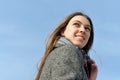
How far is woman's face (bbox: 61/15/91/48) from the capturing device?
7965 mm

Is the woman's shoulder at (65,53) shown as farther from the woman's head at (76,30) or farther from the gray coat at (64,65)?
the woman's head at (76,30)

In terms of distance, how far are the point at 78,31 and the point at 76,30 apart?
0.14 feet

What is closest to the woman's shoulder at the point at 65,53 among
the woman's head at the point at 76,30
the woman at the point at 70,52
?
the woman at the point at 70,52

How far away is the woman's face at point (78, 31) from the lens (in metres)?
7.96

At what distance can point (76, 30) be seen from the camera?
8023 millimetres

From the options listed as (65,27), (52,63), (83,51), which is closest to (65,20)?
(65,27)

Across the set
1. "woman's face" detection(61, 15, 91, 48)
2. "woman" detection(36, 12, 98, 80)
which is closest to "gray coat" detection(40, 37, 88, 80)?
"woman" detection(36, 12, 98, 80)

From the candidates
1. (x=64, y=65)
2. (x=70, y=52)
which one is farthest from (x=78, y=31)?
(x=64, y=65)

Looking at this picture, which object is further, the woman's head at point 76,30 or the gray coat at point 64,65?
the woman's head at point 76,30

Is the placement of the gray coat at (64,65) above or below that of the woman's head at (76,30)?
below

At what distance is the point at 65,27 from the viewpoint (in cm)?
833

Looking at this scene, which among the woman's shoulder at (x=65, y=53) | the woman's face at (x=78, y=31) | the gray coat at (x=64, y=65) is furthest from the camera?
the woman's face at (x=78, y=31)

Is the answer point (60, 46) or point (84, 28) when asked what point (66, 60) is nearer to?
point (60, 46)

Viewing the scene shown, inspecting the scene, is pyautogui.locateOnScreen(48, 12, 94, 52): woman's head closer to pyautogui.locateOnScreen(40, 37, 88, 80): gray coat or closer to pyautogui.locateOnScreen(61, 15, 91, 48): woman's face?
pyautogui.locateOnScreen(61, 15, 91, 48): woman's face
